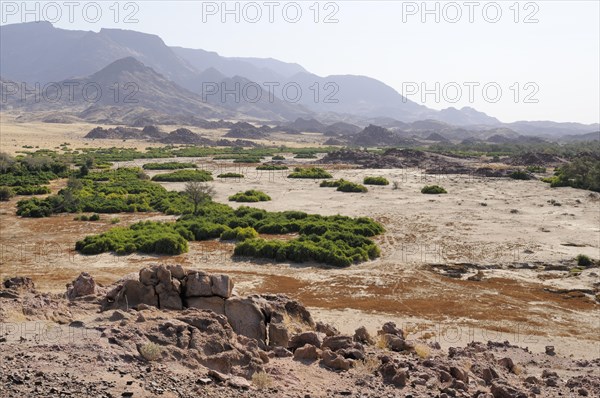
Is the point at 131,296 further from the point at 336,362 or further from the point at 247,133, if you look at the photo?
the point at 247,133

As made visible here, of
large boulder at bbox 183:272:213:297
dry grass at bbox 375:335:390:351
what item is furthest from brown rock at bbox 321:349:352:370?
large boulder at bbox 183:272:213:297

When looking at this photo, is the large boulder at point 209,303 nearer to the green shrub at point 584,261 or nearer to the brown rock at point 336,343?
the brown rock at point 336,343

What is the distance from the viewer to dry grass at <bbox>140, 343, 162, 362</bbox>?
842cm

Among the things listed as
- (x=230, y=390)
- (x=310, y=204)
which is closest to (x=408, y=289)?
(x=230, y=390)

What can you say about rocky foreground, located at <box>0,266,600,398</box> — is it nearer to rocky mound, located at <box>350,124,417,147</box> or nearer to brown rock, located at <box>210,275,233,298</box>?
brown rock, located at <box>210,275,233,298</box>

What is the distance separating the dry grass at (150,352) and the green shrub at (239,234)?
16271mm

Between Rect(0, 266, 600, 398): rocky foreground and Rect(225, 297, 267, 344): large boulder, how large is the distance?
24mm

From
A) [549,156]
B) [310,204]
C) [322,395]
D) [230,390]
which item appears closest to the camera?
[230,390]

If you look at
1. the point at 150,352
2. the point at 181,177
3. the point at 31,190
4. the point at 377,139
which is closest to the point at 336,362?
the point at 150,352

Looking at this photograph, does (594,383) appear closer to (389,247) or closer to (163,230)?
(389,247)

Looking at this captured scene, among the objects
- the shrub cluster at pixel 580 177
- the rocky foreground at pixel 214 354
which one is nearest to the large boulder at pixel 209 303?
the rocky foreground at pixel 214 354

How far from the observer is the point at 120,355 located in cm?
829

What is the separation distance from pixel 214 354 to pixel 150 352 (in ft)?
4.28

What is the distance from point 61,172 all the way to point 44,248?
28683 millimetres
